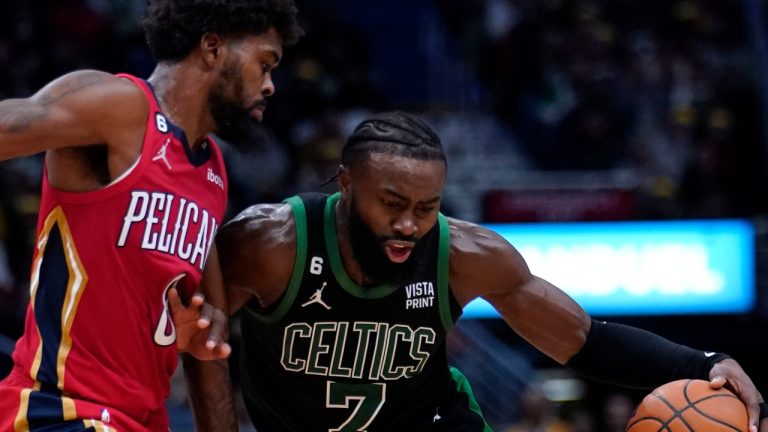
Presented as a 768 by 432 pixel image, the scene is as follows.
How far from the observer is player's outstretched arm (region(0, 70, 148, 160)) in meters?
3.50

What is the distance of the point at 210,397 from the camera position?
174 inches

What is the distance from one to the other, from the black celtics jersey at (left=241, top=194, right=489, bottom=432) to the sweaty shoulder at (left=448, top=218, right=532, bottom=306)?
6 centimetres

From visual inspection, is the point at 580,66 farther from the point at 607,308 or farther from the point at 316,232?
the point at 316,232

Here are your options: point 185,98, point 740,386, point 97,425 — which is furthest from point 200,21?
point 740,386

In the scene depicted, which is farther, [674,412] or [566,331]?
[566,331]

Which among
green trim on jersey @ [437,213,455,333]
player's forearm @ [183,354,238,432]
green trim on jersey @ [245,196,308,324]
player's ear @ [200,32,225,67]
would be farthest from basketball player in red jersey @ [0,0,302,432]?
green trim on jersey @ [437,213,455,333]

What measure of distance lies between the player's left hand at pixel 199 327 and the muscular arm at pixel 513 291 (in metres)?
0.98

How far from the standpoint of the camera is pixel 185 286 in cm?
400

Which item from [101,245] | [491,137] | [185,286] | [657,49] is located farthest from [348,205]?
[657,49]

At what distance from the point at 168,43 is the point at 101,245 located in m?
0.77

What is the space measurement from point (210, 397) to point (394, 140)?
1.14 metres

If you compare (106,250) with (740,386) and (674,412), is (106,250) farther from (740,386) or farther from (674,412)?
(740,386)

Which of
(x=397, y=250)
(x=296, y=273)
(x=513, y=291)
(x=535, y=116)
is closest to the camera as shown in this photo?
(x=397, y=250)

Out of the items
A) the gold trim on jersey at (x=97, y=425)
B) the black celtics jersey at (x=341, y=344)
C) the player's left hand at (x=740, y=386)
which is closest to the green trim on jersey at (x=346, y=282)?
the black celtics jersey at (x=341, y=344)
